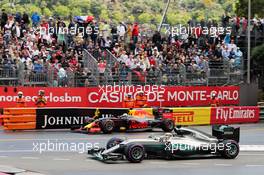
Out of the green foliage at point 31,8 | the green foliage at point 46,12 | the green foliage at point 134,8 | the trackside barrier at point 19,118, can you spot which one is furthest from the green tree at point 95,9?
the trackside barrier at point 19,118

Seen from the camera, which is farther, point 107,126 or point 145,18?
point 145,18

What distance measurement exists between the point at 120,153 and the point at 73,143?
183 inches

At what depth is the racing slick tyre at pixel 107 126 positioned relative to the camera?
2527 cm

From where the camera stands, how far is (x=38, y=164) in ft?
56.5

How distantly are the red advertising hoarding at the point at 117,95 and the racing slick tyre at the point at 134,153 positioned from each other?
1308cm

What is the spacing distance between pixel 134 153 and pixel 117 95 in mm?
14076

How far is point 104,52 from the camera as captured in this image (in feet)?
110

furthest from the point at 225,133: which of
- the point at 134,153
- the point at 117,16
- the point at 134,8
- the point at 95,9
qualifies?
the point at 134,8

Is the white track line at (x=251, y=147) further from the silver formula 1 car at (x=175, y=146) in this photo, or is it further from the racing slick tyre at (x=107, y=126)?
the racing slick tyre at (x=107, y=126)

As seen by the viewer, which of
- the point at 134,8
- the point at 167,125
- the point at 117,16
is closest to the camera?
the point at 167,125

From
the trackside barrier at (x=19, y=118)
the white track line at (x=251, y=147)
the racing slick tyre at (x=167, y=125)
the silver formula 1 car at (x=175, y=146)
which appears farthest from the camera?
the racing slick tyre at (x=167, y=125)

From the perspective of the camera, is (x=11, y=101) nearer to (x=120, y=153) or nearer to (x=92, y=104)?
(x=92, y=104)

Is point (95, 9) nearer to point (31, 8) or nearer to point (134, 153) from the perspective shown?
point (31, 8)

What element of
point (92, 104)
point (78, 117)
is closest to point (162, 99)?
point (92, 104)
